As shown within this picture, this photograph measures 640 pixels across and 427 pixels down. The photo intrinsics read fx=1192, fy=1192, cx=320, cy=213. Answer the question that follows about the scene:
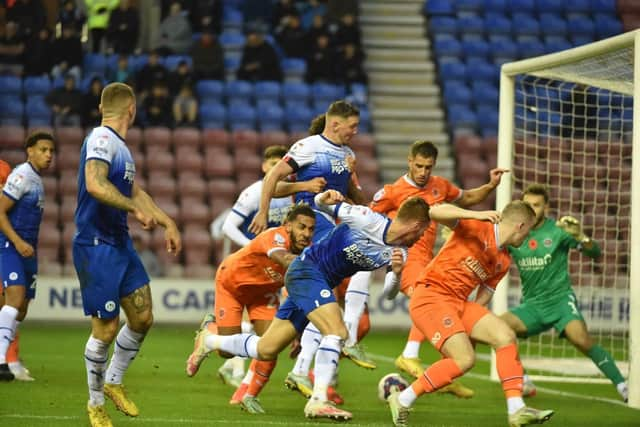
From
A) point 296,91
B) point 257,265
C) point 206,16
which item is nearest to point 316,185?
point 257,265

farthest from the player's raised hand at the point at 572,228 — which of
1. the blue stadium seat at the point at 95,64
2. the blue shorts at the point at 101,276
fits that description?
the blue stadium seat at the point at 95,64

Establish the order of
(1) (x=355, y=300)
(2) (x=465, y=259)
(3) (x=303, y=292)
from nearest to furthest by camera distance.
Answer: (3) (x=303, y=292), (2) (x=465, y=259), (1) (x=355, y=300)

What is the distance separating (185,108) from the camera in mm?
19016

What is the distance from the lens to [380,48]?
72.3 ft

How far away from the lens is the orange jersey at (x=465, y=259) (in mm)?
8008

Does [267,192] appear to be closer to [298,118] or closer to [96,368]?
[96,368]

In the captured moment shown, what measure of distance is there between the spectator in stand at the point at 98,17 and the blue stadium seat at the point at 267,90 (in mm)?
2786

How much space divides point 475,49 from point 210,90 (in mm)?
4917

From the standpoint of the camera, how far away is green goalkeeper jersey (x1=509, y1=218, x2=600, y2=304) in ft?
34.3

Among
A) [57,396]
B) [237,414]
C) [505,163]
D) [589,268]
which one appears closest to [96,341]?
[237,414]

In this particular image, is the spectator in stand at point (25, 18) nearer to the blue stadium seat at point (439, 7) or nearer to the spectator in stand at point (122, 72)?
the spectator in stand at point (122, 72)

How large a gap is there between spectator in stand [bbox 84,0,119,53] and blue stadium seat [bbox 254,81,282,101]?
2.79 meters

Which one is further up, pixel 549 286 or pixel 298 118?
pixel 298 118

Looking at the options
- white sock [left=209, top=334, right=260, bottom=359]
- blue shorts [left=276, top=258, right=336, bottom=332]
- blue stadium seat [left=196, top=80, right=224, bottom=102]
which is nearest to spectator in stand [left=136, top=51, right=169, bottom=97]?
blue stadium seat [left=196, top=80, right=224, bottom=102]
